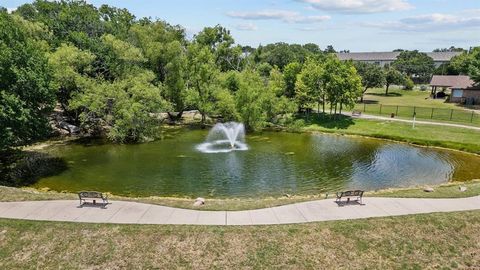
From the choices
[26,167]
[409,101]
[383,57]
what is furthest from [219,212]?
[383,57]

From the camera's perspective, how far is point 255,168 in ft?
87.6

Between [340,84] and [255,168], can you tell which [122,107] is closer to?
[255,168]

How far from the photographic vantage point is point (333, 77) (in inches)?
1742

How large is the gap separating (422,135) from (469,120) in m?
12.3

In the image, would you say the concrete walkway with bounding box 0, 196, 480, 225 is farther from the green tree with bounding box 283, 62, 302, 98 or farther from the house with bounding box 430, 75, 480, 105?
the house with bounding box 430, 75, 480, 105

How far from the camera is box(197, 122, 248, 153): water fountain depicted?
32906 millimetres

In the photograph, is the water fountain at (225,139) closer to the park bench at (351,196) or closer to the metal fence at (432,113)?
the park bench at (351,196)

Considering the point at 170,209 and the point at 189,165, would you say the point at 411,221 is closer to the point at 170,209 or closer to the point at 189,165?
the point at 170,209

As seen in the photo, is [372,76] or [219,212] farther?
[372,76]

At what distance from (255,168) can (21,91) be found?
665 inches

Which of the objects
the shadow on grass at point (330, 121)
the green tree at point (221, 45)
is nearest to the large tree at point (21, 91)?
the shadow on grass at point (330, 121)

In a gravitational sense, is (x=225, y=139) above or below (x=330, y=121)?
below

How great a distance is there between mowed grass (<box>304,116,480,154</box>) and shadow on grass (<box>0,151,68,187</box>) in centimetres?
2734

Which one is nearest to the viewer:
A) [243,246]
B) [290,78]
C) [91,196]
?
[243,246]
